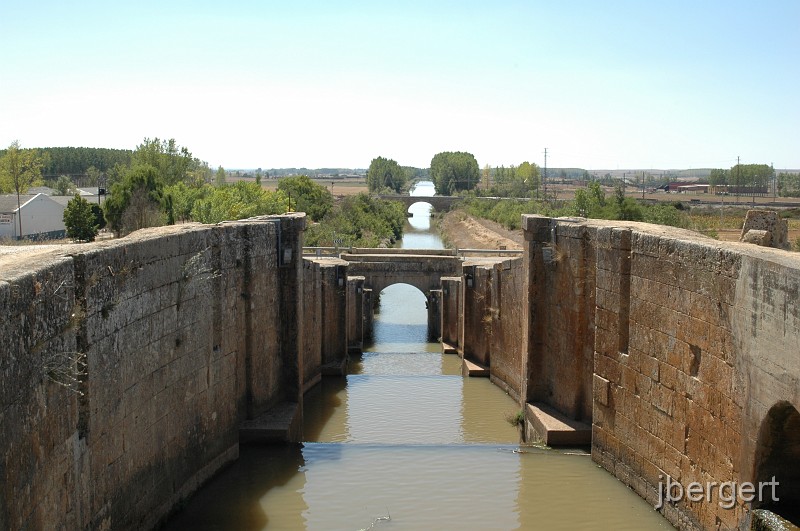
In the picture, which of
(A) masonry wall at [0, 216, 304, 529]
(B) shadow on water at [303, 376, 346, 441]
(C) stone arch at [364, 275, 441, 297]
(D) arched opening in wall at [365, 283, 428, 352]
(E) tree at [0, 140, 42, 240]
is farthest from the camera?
(E) tree at [0, 140, 42, 240]

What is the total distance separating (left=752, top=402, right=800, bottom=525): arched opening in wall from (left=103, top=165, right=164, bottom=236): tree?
27847 mm

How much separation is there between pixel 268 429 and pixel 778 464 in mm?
7372

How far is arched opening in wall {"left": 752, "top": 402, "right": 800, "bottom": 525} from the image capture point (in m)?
7.73

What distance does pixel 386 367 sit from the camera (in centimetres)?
2319

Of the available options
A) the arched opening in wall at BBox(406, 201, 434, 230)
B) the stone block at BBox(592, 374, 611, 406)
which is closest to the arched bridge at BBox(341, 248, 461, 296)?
the stone block at BBox(592, 374, 611, 406)

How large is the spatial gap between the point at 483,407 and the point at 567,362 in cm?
419

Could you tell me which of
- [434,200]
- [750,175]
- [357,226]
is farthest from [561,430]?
[750,175]

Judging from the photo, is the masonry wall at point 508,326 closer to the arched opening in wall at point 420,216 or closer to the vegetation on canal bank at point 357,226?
the vegetation on canal bank at point 357,226

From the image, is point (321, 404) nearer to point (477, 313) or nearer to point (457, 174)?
point (477, 313)

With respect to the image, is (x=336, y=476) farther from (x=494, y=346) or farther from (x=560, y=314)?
(x=494, y=346)

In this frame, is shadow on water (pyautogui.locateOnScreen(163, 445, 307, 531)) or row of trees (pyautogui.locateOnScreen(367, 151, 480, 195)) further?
row of trees (pyautogui.locateOnScreen(367, 151, 480, 195))

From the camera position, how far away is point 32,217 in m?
40.0

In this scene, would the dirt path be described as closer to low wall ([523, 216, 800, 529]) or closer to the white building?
the white building

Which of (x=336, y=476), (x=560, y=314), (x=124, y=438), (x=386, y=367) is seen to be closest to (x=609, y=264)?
(x=560, y=314)
